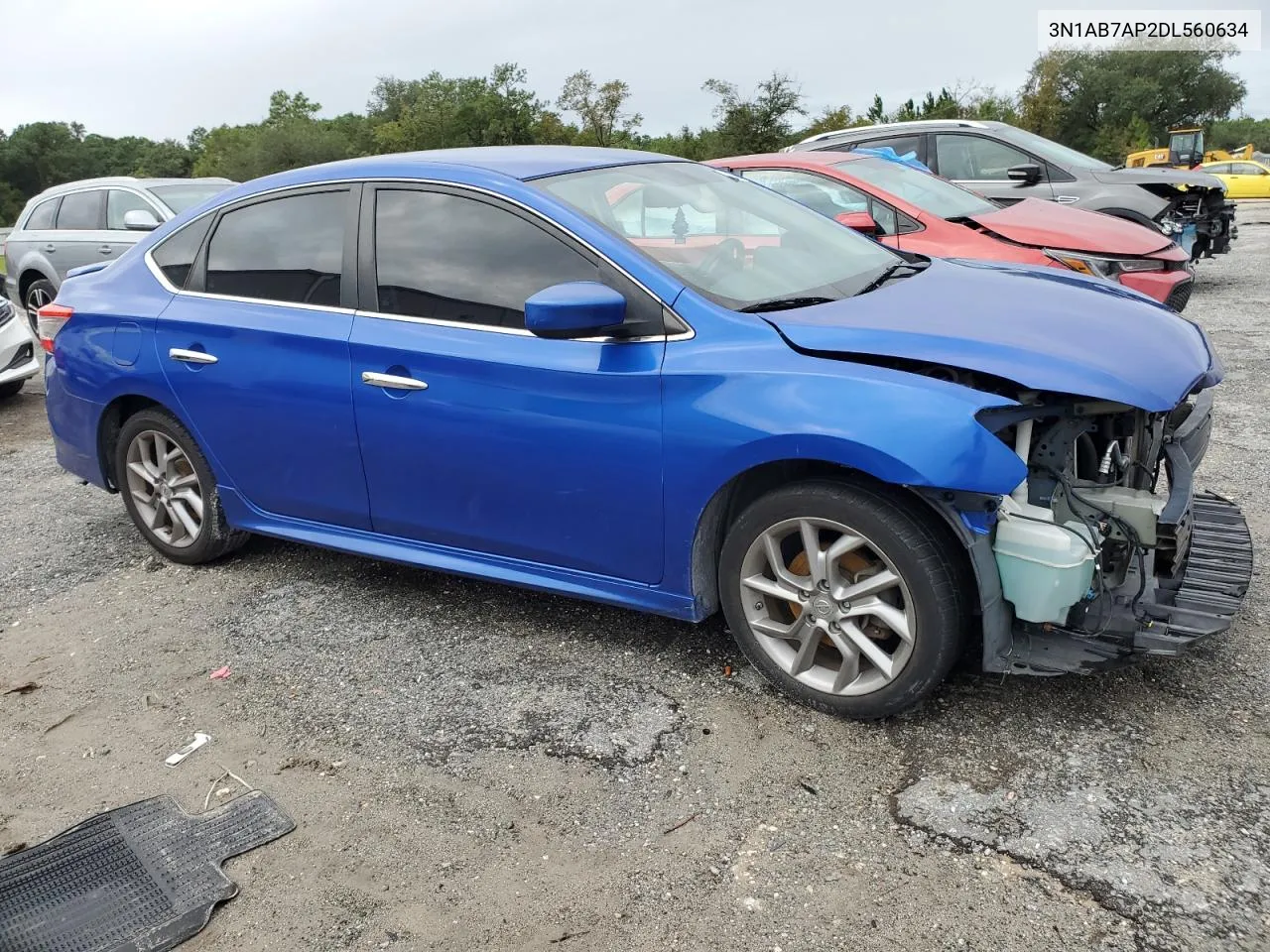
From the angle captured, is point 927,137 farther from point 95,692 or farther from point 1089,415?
point 95,692

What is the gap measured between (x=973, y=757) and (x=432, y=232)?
2422 mm

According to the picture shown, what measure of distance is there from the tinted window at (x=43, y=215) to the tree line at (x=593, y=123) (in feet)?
54.5

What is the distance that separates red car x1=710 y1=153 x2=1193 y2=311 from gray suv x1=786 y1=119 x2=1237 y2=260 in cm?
131

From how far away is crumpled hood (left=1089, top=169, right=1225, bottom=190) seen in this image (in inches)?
367

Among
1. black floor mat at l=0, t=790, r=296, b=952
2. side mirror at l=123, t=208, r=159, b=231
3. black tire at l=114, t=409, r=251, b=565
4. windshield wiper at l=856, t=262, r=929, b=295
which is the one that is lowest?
black floor mat at l=0, t=790, r=296, b=952

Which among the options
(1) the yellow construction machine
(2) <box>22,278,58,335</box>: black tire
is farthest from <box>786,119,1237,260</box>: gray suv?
(1) the yellow construction machine

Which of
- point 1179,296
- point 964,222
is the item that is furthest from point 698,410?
point 1179,296

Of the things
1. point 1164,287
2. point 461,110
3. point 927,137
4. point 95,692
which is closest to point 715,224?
point 95,692

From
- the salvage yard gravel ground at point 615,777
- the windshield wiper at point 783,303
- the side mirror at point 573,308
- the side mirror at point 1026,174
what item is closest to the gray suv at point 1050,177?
the side mirror at point 1026,174

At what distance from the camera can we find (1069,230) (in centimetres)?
730

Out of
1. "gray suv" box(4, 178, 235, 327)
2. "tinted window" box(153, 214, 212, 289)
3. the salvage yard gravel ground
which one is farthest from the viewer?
"gray suv" box(4, 178, 235, 327)

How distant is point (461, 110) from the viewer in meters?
67.6

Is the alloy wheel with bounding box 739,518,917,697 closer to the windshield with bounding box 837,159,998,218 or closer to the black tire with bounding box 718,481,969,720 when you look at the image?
the black tire with bounding box 718,481,969,720

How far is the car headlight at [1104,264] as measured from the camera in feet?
22.6
